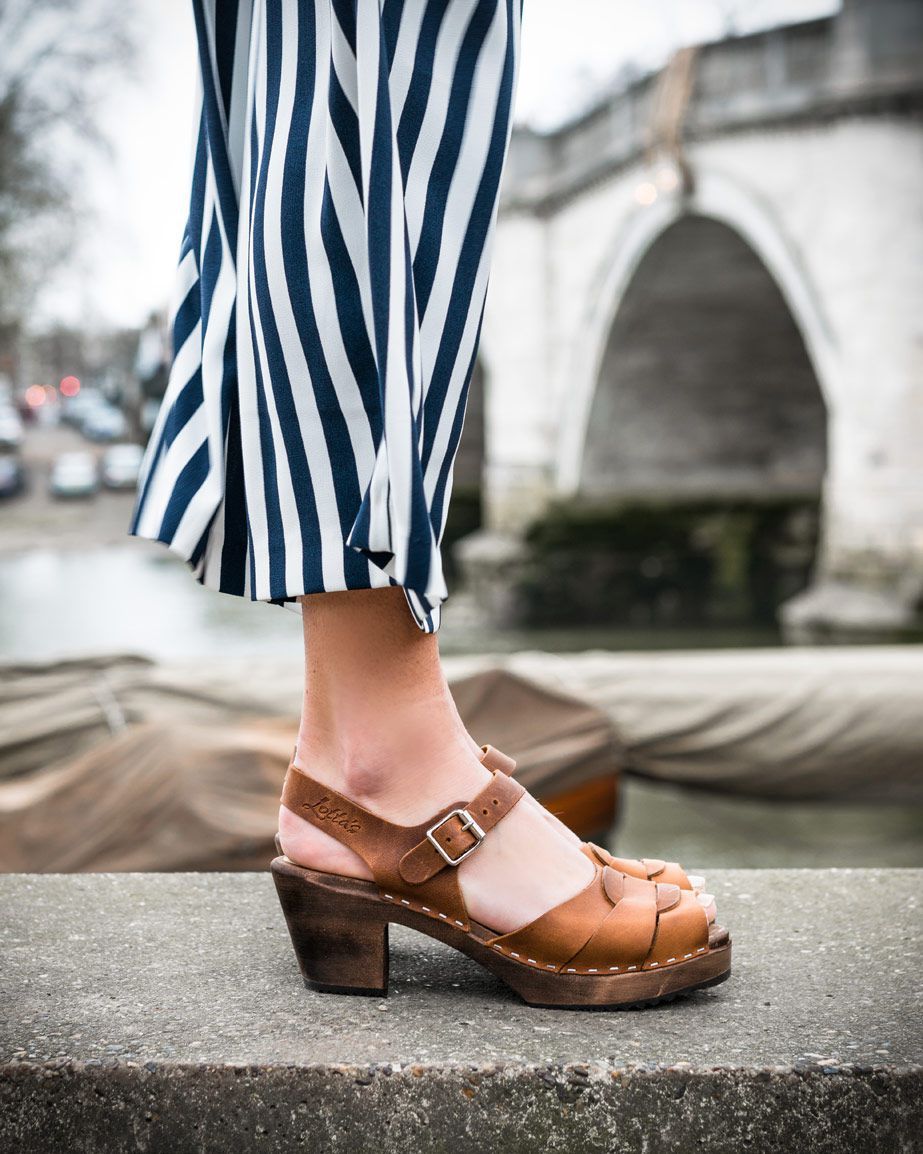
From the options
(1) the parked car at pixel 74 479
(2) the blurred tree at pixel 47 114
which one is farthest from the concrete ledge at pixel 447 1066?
(1) the parked car at pixel 74 479

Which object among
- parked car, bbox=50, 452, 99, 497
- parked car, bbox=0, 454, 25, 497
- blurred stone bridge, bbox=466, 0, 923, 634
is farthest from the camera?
parked car, bbox=0, 454, 25, 497

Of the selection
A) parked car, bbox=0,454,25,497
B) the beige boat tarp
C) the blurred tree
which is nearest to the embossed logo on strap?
the beige boat tarp

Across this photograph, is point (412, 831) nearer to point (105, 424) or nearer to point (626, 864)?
point (626, 864)

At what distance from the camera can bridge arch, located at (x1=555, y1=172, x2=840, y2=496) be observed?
34.1 ft

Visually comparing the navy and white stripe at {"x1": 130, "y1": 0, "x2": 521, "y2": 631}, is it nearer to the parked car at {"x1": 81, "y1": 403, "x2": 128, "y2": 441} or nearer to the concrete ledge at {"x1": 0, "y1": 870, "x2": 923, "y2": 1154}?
the concrete ledge at {"x1": 0, "y1": 870, "x2": 923, "y2": 1154}

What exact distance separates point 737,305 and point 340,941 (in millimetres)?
13725

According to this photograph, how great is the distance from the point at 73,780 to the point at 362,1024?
2.02 meters

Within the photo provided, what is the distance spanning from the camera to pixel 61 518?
24.0 m

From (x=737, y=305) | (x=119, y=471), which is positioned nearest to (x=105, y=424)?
(x=119, y=471)

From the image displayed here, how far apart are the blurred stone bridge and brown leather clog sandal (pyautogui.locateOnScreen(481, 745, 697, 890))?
7.05m

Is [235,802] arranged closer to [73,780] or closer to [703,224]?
[73,780]

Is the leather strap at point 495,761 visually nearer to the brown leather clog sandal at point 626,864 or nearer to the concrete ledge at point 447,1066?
the brown leather clog sandal at point 626,864

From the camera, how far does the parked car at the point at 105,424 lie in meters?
38.0

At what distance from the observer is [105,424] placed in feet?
127
